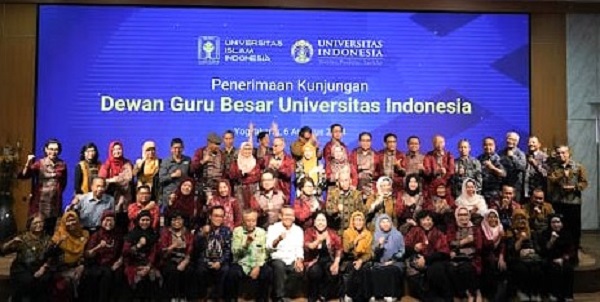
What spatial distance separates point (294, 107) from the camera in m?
6.89

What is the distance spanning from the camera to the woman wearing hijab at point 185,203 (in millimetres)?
5355

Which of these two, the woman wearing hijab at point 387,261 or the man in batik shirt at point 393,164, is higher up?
the man in batik shirt at point 393,164

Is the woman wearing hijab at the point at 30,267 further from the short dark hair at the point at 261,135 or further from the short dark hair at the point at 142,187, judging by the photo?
the short dark hair at the point at 261,135

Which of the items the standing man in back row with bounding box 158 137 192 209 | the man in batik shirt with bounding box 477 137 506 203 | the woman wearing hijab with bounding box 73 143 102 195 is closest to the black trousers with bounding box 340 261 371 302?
the man in batik shirt with bounding box 477 137 506 203

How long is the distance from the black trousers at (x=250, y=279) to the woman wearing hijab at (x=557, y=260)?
2.20 m

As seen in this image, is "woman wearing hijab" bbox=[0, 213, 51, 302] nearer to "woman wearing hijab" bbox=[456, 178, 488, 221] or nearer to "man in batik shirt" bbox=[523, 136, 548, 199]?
"woman wearing hijab" bbox=[456, 178, 488, 221]

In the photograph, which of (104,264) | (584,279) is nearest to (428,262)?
(584,279)

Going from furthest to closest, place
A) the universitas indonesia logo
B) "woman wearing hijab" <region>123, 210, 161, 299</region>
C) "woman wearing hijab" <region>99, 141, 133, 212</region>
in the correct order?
the universitas indonesia logo < "woman wearing hijab" <region>99, 141, 133, 212</region> < "woman wearing hijab" <region>123, 210, 161, 299</region>

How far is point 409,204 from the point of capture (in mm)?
5492

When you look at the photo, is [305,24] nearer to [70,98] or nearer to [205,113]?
[205,113]

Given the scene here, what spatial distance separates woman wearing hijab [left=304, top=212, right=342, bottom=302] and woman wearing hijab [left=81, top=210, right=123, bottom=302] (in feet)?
4.72

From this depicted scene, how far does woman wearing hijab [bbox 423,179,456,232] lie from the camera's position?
5.41 meters

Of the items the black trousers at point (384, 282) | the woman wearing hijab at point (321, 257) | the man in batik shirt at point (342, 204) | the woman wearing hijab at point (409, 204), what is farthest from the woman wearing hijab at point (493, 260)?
the woman wearing hijab at point (321, 257)

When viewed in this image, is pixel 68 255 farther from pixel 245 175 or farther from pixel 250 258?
pixel 245 175
